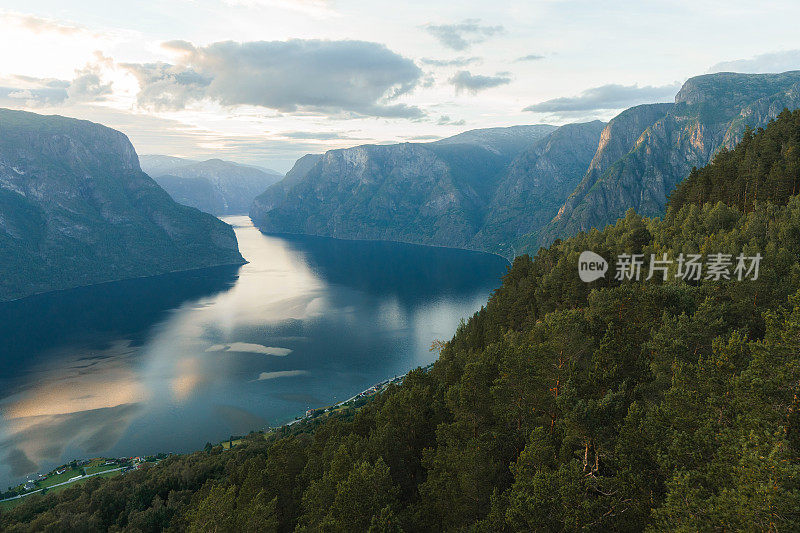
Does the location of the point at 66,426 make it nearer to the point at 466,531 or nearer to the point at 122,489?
the point at 122,489

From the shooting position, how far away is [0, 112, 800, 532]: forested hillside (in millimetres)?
21109

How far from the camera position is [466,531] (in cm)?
3019

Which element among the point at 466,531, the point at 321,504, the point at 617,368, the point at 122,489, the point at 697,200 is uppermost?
the point at 697,200

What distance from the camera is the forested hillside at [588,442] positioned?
69.3 ft

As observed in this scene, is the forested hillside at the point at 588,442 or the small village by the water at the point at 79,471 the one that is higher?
the forested hillside at the point at 588,442

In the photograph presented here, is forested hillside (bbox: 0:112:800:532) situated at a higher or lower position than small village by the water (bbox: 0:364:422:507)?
higher

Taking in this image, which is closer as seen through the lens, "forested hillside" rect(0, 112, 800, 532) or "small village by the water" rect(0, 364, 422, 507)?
"forested hillside" rect(0, 112, 800, 532)

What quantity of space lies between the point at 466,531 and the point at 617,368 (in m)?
17.8

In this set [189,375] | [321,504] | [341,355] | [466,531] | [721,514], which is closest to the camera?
[721,514]

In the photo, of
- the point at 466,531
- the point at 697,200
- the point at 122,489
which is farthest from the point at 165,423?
the point at 697,200

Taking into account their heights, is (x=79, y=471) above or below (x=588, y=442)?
below

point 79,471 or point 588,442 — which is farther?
point 79,471

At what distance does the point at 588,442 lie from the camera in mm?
28547

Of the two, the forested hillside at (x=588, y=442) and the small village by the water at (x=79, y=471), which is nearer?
the forested hillside at (x=588, y=442)
